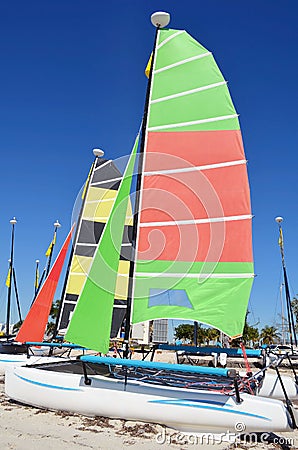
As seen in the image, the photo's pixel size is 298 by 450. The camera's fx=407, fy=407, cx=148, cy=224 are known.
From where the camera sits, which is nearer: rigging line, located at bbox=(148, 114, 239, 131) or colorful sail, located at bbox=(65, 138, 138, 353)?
colorful sail, located at bbox=(65, 138, 138, 353)

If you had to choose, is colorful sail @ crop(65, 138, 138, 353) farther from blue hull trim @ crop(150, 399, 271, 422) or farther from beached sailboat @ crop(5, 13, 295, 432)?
blue hull trim @ crop(150, 399, 271, 422)

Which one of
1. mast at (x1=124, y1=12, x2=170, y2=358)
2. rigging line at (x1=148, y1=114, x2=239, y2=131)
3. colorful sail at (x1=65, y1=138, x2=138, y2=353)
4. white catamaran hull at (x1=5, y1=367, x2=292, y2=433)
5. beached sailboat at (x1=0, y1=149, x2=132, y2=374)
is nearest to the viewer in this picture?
white catamaran hull at (x1=5, y1=367, x2=292, y2=433)

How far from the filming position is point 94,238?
14148 mm

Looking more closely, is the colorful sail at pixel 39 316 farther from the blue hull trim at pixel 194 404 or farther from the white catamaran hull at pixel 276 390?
the white catamaran hull at pixel 276 390

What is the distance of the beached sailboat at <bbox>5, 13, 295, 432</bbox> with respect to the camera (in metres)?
5.79

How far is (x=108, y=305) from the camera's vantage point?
6.70m

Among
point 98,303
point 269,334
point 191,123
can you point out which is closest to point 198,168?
point 191,123

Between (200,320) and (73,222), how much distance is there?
25.8 feet

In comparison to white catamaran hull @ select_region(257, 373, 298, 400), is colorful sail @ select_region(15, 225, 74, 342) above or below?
above

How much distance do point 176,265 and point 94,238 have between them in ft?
23.3

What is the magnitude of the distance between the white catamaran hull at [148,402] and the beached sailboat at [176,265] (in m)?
0.01

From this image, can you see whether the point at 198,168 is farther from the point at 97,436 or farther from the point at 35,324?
the point at 35,324

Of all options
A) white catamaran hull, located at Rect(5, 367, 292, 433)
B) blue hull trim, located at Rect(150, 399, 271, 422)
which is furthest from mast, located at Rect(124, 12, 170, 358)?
blue hull trim, located at Rect(150, 399, 271, 422)

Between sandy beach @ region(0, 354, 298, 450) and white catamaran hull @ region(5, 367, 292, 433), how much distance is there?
0.51 ft
